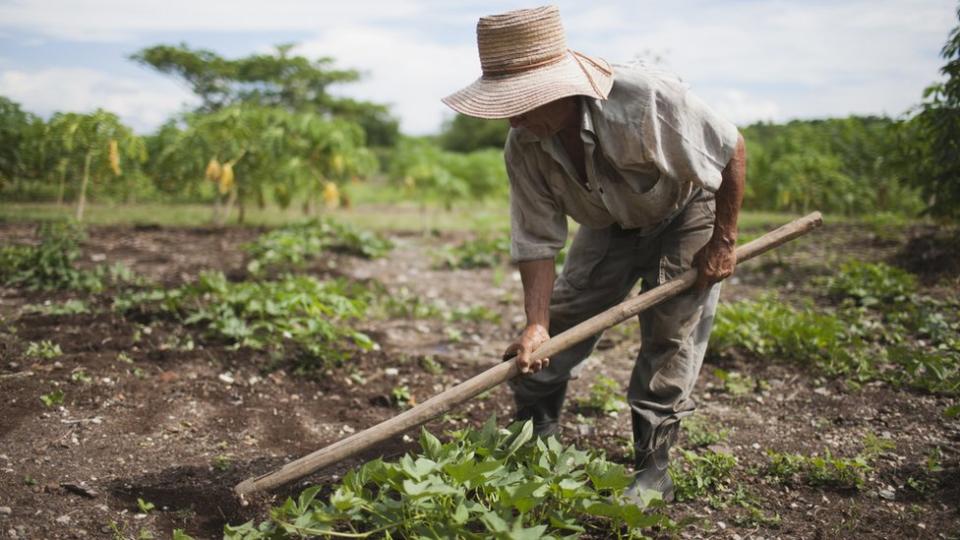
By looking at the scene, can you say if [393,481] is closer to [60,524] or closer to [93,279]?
[60,524]

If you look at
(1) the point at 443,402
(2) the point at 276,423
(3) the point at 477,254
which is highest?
(1) the point at 443,402

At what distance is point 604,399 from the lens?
12.3 ft

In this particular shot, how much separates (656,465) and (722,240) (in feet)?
2.92

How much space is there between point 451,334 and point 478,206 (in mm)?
8195

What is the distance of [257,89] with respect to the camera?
1778 centimetres

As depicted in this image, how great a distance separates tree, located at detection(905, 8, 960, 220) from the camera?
5.00m

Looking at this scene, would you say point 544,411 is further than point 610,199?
Yes

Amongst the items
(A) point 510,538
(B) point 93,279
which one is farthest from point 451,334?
(A) point 510,538

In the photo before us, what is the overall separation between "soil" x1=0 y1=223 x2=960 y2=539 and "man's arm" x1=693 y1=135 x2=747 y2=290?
34.4 inches

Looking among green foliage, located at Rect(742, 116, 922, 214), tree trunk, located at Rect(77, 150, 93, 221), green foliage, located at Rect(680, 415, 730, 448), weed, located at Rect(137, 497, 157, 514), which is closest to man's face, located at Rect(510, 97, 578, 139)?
green foliage, located at Rect(680, 415, 730, 448)

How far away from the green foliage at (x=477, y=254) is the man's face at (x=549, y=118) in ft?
15.4

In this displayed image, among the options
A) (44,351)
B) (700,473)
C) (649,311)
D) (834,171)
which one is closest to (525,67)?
(649,311)

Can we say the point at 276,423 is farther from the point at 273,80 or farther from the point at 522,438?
the point at 273,80

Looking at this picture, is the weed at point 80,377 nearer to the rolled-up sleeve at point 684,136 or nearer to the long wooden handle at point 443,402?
the long wooden handle at point 443,402
